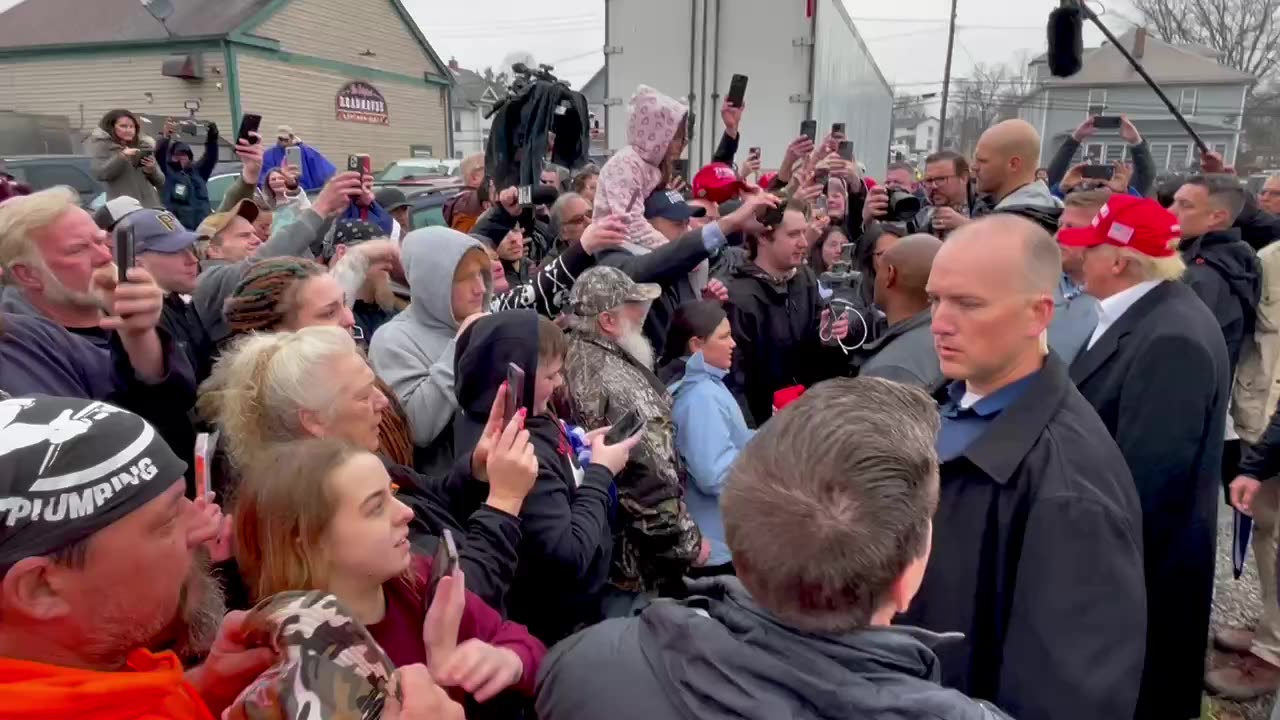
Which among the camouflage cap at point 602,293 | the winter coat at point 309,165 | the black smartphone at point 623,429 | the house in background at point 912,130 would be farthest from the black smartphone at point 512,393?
the house in background at point 912,130

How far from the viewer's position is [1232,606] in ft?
14.1

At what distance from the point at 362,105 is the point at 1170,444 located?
90.6 ft

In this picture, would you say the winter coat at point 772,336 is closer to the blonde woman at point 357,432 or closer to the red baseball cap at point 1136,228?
the red baseball cap at point 1136,228

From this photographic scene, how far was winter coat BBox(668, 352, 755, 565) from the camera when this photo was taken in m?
3.25

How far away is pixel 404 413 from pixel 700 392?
123 centimetres

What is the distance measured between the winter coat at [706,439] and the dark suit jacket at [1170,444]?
4.43 ft

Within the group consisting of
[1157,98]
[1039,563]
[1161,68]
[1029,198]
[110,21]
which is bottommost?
[1039,563]

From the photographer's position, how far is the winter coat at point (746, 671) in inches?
42.3

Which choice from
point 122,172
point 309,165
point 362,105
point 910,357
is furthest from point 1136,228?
point 362,105

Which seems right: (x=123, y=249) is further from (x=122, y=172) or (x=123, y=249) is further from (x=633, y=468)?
(x=122, y=172)

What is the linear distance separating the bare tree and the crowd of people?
3942 centimetres

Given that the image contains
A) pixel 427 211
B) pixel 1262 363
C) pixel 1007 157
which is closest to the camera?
pixel 1007 157

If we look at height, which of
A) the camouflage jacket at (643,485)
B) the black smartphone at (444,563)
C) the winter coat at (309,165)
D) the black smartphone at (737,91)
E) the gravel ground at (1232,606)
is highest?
the black smartphone at (737,91)

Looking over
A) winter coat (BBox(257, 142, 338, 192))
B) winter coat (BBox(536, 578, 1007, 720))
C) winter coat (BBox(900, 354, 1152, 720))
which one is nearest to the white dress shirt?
winter coat (BBox(900, 354, 1152, 720))
